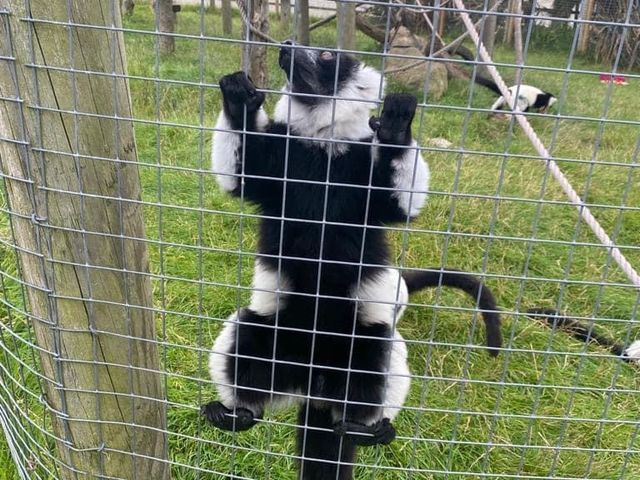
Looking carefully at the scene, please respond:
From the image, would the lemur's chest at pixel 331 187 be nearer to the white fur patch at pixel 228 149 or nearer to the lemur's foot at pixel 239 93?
the white fur patch at pixel 228 149

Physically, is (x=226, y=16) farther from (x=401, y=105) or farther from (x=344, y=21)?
(x=401, y=105)

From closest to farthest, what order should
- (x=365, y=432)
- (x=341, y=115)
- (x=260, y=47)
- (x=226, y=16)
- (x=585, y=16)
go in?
(x=365, y=432)
(x=341, y=115)
(x=585, y=16)
(x=260, y=47)
(x=226, y=16)

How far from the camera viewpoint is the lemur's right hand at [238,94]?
1519 millimetres

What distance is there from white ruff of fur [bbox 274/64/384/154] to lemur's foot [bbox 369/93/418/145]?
484 mm

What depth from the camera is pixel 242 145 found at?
6.08 feet

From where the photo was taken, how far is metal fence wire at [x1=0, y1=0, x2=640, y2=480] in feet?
4.21

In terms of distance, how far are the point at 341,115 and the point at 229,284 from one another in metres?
0.75

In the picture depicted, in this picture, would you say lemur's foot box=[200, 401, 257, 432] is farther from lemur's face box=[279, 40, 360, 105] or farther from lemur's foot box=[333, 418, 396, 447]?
lemur's face box=[279, 40, 360, 105]

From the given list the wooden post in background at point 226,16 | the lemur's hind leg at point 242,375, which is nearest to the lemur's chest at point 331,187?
the lemur's hind leg at point 242,375

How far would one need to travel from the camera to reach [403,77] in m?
7.95

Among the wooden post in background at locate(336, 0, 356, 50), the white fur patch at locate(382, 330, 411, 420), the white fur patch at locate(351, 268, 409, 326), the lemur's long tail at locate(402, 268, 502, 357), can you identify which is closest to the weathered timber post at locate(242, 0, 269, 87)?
the wooden post in background at locate(336, 0, 356, 50)

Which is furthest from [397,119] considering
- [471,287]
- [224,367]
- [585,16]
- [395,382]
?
[585,16]

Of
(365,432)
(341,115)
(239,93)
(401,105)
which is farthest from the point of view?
(341,115)

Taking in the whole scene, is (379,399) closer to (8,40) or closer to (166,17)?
(8,40)
